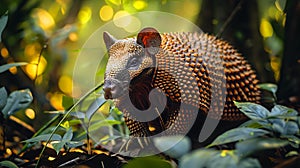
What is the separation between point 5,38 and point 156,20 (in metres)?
0.72

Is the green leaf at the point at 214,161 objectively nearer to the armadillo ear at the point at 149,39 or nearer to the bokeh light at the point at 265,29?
the armadillo ear at the point at 149,39

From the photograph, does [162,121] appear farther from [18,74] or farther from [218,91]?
[18,74]

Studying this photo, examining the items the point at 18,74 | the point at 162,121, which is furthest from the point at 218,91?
the point at 18,74

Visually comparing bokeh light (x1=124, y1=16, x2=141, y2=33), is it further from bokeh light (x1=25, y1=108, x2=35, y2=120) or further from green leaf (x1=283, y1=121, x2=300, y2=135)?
green leaf (x1=283, y1=121, x2=300, y2=135)

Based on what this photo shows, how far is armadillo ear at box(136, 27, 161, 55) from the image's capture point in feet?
3.00

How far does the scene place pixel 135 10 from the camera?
6.45 ft

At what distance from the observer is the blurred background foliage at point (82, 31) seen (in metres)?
1.69

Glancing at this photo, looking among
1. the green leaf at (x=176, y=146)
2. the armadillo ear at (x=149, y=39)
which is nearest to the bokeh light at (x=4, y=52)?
the armadillo ear at (x=149, y=39)

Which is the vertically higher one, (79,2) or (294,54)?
(79,2)

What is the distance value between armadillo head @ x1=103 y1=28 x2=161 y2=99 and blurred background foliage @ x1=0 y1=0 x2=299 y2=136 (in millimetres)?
566

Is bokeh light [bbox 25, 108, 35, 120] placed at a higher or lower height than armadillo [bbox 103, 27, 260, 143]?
lower

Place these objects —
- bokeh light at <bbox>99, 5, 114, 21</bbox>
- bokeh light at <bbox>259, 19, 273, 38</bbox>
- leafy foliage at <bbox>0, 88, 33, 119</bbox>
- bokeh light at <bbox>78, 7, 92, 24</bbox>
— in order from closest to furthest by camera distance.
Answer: leafy foliage at <bbox>0, 88, 33, 119</bbox>
bokeh light at <bbox>259, 19, 273, 38</bbox>
bokeh light at <bbox>99, 5, 114, 21</bbox>
bokeh light at <bbox>78, 7, 92, 24</bbox>

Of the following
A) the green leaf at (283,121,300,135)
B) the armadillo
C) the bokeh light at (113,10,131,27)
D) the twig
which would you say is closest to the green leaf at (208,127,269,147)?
the green leaf at (283,121,300,135)

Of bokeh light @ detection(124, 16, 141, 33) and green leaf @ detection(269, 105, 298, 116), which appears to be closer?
green leaf @ detection(269, 105, 298, 116)
